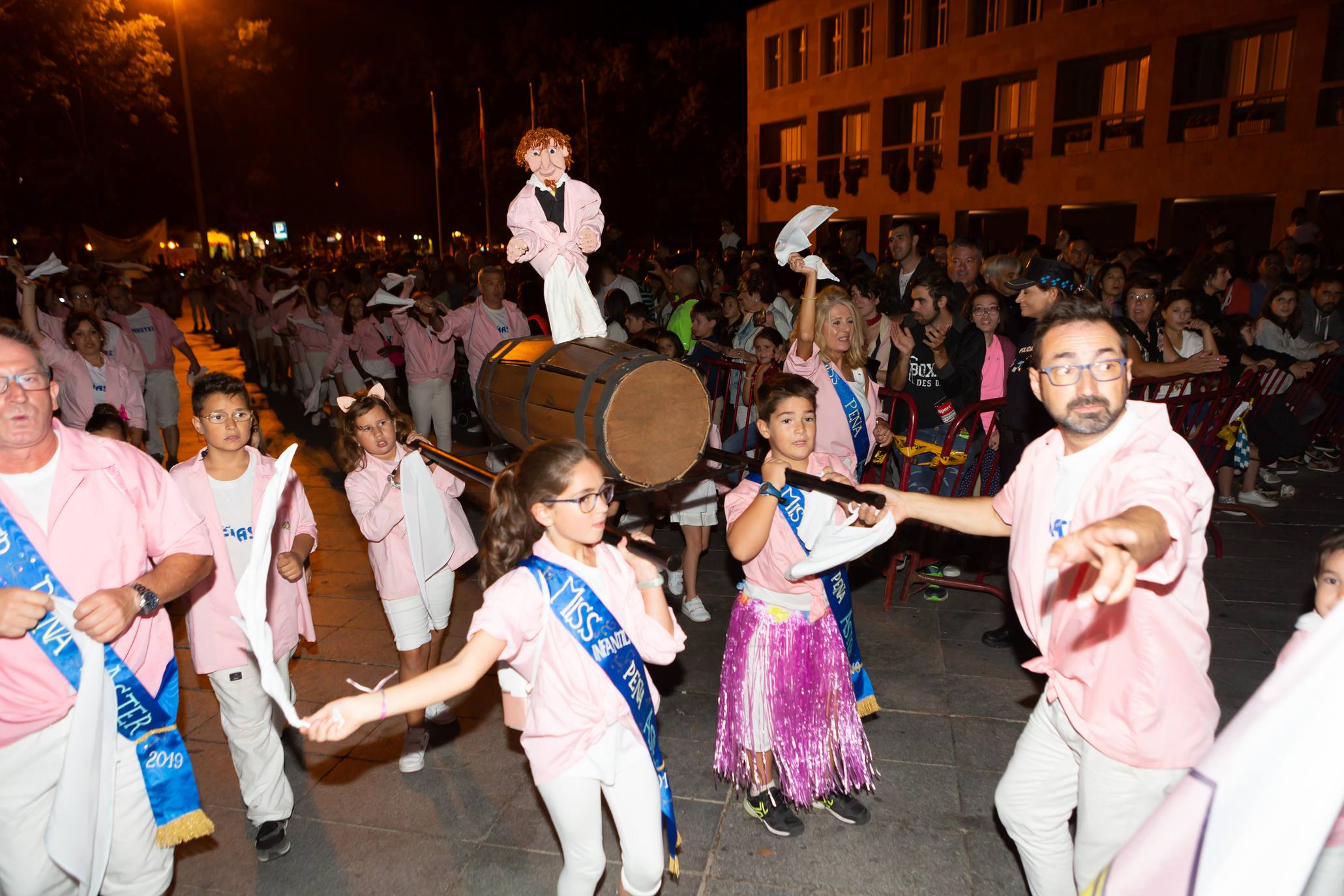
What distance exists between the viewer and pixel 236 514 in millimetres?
3570

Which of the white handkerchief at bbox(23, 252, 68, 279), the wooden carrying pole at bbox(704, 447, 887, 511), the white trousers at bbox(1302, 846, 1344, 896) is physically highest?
the white handkerchief at bbox(23, 252, 68, 279)

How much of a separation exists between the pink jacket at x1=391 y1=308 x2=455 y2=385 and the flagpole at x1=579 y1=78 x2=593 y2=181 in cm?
2999

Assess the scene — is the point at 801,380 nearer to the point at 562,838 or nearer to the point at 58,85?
the point at 562,838

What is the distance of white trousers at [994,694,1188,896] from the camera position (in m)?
2.36

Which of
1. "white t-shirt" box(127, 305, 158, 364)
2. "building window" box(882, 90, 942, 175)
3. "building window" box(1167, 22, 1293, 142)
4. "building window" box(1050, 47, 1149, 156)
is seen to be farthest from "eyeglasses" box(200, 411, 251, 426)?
"building window" box(882, 90, 942, 175)

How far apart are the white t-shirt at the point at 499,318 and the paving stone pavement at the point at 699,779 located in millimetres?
3016

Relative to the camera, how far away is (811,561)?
296 centimetres

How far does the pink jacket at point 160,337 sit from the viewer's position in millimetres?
9352

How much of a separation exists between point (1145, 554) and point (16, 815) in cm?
313

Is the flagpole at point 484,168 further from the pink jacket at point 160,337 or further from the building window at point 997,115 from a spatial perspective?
the pink jacket at point 160,337

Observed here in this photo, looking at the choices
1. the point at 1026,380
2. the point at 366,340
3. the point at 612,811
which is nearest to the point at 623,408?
the point at 612,811

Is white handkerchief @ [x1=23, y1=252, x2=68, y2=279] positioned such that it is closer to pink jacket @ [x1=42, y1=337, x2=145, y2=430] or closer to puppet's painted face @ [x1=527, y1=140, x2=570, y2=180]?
pink jacket @ [x1=42, y1=337, x2=145, y2=430]

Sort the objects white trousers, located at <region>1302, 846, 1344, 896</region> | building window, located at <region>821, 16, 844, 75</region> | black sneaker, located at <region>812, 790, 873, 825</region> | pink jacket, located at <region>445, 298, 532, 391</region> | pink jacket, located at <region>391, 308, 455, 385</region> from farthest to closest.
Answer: building window, located at <region>821, 16, 844, 75</region> < pink jacket, located at <region>391, 308, 455, 385</region> < pink jacket, located at <region>445, 298, 532, 391</region> < black sneaker, located at <region>812, 790, 873, 825</region> < white trousers, located at <region>1302, 846, 1344, 896</region>

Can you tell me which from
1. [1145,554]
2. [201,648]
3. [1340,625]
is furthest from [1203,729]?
[201,648]
